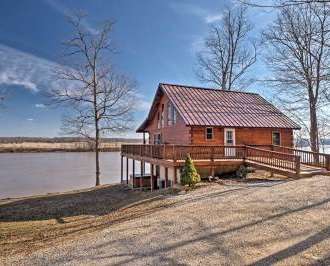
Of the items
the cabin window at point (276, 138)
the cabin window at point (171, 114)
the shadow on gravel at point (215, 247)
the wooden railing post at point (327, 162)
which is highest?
the cabin window at point (171, 114)

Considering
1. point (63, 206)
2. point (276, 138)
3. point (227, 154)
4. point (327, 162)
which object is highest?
point (276, 138)

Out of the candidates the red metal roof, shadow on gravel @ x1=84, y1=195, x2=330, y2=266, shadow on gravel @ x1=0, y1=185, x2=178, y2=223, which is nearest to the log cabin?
the red metal roof

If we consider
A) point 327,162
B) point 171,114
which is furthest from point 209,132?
point 327,162

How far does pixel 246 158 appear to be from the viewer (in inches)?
732

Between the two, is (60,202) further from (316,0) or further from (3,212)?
(316,0)

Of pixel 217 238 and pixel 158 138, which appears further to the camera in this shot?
pixel 158 138

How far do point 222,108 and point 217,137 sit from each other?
8.11 feet

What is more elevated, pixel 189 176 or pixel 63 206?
pixel 189 176

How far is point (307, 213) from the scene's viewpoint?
27.2ft

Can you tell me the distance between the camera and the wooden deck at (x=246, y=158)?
629 inches

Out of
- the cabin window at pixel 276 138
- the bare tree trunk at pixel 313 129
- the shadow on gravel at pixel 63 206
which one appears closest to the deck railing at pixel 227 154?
the shadow on gravel at pixel 63 206

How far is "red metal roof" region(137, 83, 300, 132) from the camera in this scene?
20.6m

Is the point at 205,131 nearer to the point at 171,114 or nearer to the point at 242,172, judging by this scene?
the point at 171,114

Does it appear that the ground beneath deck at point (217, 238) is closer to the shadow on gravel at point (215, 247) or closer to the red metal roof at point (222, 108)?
the shadow on gravel at point (215, 247)
